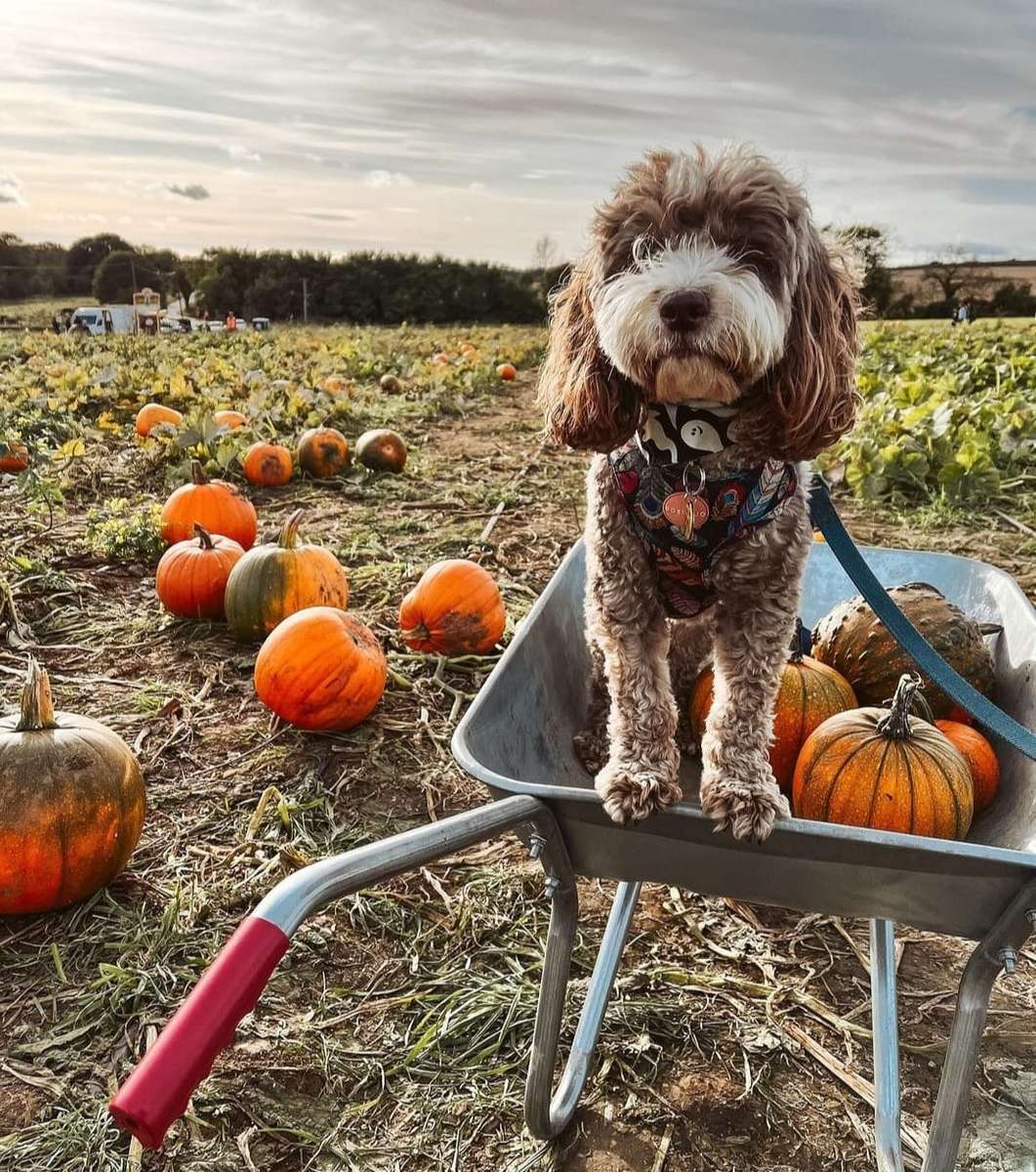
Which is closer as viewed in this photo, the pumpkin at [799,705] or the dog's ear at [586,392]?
the dog's ear at [586,392]

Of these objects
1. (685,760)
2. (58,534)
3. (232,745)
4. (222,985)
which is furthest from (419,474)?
(222,985)

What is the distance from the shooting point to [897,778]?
95.0 inches

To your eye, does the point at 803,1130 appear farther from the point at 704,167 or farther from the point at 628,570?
the point at 704,167

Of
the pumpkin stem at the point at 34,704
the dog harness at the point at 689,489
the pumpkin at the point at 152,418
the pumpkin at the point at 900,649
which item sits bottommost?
the pumpkin stem at the point at 34,704

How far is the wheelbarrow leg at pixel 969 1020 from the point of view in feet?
6.37

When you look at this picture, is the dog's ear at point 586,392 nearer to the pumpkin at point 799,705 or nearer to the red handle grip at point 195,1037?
the pumpkin at point 799,705

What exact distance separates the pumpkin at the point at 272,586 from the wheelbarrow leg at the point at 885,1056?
319 centimetres

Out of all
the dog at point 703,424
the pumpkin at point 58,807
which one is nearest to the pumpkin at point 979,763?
the dog at point 703,424

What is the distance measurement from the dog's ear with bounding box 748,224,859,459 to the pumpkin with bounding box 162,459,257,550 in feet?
14.6

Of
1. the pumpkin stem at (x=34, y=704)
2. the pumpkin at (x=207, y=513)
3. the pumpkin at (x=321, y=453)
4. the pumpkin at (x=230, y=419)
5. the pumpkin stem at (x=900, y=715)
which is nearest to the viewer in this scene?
the pumpkin stem at (x=900, y=715)

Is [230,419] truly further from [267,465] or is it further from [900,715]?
[900,715]

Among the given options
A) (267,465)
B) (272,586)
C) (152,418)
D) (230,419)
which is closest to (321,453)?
(267,465)

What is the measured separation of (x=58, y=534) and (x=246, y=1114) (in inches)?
207

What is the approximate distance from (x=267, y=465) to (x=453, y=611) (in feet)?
13.0
